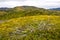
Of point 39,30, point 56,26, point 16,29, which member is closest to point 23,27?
point 16,29

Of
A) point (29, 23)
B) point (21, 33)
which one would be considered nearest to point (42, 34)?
point (21, 33)

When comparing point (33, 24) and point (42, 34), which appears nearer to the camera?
point (42, 34)

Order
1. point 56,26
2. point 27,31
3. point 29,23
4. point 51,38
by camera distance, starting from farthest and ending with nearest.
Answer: point 29,23
point 56,26
point 27,31
point 51,38

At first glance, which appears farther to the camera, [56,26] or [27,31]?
[56,26]

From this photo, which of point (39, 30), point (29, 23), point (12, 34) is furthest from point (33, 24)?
point (12, 34)

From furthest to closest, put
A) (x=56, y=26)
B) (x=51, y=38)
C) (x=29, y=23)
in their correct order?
(x=29, y=23)
(x=56, y=26)
(x=51, y=38)

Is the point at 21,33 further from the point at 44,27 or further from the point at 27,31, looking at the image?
the point at 44,27

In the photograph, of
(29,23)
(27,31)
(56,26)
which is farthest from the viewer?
(29,23)

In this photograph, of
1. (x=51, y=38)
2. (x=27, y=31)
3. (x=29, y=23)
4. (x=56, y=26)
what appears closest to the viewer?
(x=51, y=38)

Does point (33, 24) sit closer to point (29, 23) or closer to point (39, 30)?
point (29, 23)
